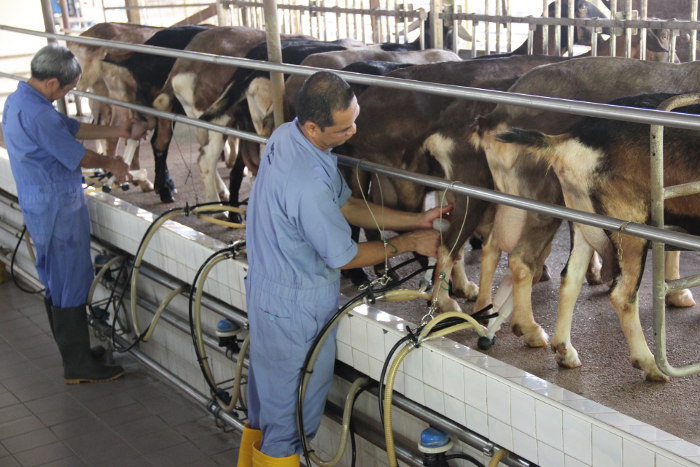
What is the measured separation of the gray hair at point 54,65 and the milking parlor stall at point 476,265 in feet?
0.97

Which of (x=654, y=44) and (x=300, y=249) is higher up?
(x=654, y=44)

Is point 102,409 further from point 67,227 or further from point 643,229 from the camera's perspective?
point 643,229

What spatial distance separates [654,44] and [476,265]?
4326mm

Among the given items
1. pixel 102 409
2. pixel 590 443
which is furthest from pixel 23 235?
pixel 590 443


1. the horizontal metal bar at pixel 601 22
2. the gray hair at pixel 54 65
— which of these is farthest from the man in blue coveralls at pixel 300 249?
the horizontal metal bar at pixel 601 22

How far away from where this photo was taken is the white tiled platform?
2.87m

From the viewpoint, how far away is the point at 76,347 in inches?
232

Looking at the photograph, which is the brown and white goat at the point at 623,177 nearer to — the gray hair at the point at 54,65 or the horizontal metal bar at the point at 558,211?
the horizontal metal bar at the point at 558,211

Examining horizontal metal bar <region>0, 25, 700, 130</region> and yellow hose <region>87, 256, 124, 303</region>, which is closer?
horizontal metal bar <region>0, 25, 700, 130</region>

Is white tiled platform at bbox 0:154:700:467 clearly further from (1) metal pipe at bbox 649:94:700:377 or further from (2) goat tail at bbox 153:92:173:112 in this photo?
(2) goat tail at bbox 153:92:173:112

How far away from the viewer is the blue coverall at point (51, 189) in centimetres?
537

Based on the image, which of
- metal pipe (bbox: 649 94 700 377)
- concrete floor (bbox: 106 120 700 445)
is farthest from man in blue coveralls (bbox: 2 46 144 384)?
metal pipe (bbox: 649 94 700 377)

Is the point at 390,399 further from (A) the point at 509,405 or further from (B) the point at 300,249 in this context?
(B) the point at 300,249

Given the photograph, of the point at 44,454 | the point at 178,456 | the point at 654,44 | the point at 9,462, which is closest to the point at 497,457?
the point at 178,456
